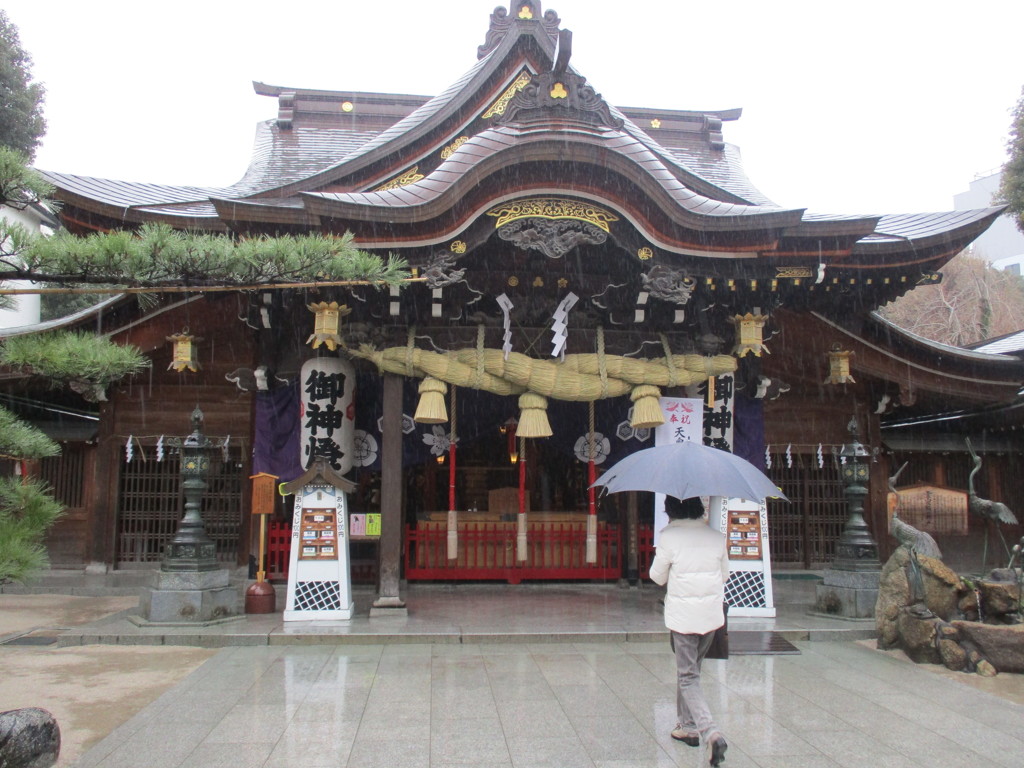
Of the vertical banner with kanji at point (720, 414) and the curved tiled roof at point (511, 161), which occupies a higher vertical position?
the curved tiled roof at point (511, 161)

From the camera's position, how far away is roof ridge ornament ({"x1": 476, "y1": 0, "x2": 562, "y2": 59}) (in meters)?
13.0

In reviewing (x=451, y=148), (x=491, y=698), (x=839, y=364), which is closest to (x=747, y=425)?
(x=839, y=364)

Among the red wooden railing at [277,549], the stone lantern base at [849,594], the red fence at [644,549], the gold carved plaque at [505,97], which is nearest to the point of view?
the stone lantern base at [849,594]

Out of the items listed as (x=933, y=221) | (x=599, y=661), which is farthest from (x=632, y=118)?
(x=599, y=661)

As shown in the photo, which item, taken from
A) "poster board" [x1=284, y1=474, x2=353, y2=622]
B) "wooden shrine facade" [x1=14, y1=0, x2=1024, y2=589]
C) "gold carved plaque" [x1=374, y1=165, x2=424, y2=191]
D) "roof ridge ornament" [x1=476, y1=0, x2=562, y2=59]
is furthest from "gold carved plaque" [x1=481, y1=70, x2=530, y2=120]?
"poster board" [x1=284, y1=474, x2=353, y2=622]

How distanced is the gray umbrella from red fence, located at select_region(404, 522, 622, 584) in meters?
6.35

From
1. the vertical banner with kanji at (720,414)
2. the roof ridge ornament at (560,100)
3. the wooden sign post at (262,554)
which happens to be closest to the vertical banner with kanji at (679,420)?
the vertical banner with kanji at (720,414)

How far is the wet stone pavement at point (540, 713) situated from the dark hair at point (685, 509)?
1509 millimetres

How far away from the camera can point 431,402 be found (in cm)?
946

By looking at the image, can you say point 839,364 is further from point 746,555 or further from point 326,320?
point 326,320

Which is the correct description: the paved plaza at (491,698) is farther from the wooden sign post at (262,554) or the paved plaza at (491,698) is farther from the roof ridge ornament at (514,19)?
the roof ridge ornament at (514,19)

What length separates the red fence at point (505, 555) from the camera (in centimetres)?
1182

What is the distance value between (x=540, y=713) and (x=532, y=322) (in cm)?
551

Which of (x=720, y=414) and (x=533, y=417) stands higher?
(x=720, y=414)
